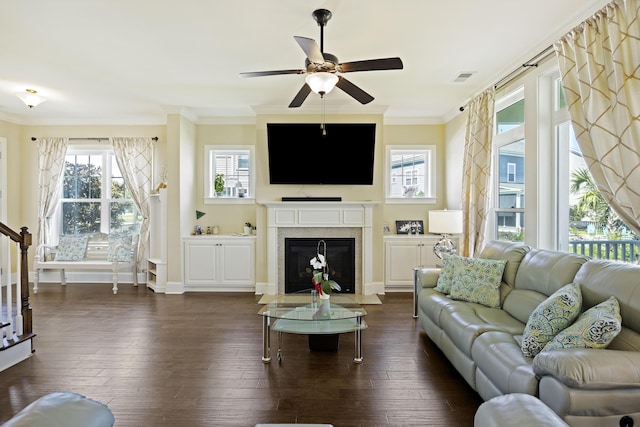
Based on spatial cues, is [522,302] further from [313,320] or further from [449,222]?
[449,222]

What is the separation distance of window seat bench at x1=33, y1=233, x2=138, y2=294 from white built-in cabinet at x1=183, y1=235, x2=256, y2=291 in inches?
44.7

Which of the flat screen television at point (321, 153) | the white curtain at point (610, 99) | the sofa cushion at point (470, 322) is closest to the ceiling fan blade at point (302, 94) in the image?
the flat screen television at point (321, 153)

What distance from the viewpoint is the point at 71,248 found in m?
6.21

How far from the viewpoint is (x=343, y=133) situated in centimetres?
544

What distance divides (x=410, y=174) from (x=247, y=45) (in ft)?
12.2

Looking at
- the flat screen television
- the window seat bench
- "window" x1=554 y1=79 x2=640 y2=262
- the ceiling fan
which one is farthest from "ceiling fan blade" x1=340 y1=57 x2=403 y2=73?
the window seat bench

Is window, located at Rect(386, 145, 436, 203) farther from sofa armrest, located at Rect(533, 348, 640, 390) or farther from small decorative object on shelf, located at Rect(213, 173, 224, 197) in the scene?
sofa armrest, located at Rect(533, 348, 640, 390)

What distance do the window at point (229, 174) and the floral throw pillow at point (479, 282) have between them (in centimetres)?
383

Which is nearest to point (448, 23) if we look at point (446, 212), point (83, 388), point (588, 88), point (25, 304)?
point (588, 88)

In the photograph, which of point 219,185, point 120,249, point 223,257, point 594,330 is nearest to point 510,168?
point 594,330

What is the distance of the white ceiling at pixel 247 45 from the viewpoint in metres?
2.88

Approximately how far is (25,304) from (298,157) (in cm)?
359

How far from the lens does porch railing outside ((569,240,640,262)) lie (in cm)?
288

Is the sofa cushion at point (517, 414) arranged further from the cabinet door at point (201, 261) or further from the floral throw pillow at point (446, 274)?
the cabinet door at point (201, 261)
